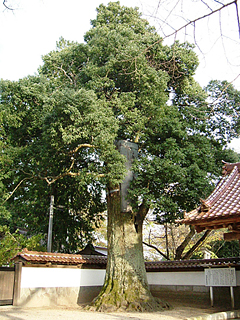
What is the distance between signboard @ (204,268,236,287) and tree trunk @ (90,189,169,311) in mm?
1834

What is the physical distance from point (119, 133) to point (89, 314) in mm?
6914

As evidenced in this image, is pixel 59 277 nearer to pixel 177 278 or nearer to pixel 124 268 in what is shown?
pixel 124 268

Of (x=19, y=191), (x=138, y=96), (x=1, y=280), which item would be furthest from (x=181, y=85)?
(x=1, y=280)

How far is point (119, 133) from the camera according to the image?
1324 centimetres

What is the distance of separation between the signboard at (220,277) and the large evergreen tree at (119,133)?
197 centimetres

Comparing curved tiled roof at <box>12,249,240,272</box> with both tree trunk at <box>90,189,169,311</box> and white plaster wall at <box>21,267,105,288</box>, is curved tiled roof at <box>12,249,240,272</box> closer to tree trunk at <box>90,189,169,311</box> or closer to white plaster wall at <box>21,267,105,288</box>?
white plaster wall at <box>21,267,105,288</box>

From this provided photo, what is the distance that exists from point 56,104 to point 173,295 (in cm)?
897

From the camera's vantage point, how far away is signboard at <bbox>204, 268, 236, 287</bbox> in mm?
10688

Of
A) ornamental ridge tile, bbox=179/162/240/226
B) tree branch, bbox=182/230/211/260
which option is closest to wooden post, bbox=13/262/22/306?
ornamental ridge tile, bbox=179/162/240/226

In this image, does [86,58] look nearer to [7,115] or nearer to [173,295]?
[7,115]

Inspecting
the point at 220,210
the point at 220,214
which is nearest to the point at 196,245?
the point at 220,210

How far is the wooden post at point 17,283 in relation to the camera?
34.8ft

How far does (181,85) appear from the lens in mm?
14719

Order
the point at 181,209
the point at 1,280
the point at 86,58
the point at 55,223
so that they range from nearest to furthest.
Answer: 1. the point at 1,280
2. the point at 181,209
3. the point at 86,58
4. the point at 55,223
